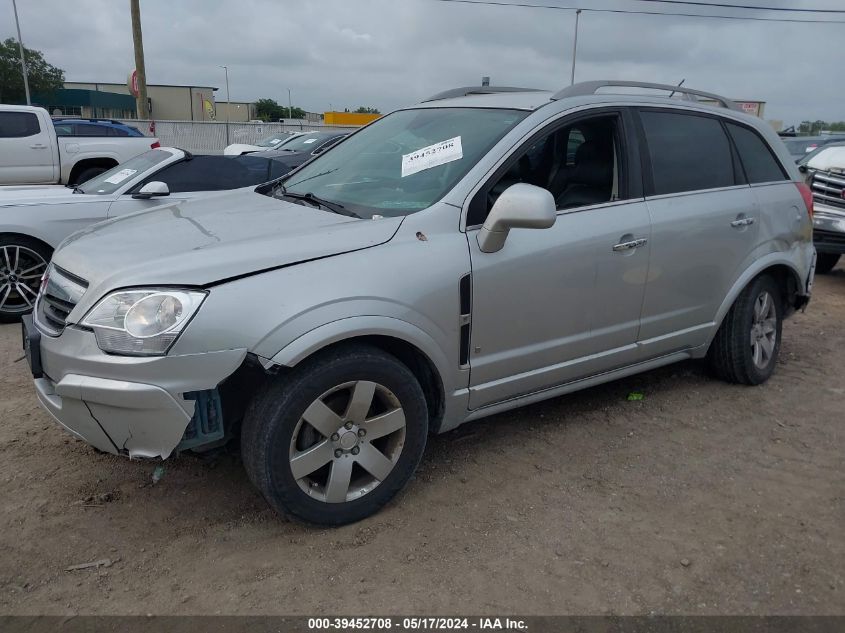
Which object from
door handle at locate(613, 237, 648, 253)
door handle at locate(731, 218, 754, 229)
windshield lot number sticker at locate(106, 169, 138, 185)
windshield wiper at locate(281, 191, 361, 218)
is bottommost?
door handle at locate(613, 237, 648, 253)

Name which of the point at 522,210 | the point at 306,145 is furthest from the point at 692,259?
the point at 306,145

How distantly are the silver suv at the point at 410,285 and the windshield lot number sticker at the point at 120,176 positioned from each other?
3180 millimetres

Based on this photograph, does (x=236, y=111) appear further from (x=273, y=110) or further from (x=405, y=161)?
(x=405, y=161)

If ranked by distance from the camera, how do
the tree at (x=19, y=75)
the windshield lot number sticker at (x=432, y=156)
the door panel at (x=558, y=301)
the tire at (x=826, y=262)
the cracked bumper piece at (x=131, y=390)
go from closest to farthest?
the cracked bumper piece at (x=131, y=390) → the door panel at (x=558, y=301) → the windshield lot number sticker at (x=432, y=156) → the tire at (x=826, y=262) → the tree at (x=19, y=75)

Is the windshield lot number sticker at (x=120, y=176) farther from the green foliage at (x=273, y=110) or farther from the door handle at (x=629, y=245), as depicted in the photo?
the green foliage at (x=273, y=110)

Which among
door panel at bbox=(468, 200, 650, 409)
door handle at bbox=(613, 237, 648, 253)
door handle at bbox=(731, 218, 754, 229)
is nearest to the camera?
door panel at bbox=(468, 200, 650, 409)

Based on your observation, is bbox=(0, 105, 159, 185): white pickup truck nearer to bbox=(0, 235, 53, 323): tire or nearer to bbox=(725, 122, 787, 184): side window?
bbox=(0, 235, 53, 323): tire

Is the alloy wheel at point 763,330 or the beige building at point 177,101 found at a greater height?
the beige building at point 177,101

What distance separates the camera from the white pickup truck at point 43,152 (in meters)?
11.7

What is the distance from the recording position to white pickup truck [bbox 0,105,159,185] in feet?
38.2

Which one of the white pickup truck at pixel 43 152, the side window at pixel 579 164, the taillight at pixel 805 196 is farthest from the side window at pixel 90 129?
the taillight at pixel 805 196

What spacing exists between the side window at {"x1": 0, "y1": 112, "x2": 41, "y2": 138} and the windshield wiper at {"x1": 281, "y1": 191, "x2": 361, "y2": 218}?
10.2 meters

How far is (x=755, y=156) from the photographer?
4.46 m

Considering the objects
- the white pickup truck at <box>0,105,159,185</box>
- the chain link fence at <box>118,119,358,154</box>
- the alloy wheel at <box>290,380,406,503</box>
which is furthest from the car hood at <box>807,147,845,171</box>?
the chain link fence at <box>118,119,358,154</box>
